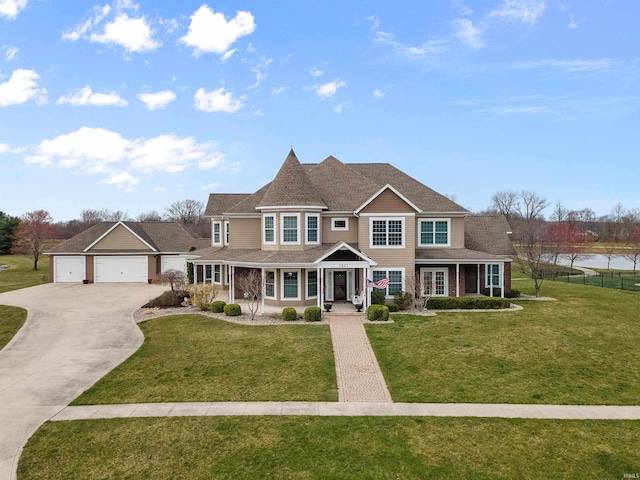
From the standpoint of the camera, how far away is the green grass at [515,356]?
459 inches

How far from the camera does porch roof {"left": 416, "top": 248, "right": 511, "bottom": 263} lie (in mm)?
24328

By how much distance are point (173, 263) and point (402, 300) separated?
24.7m

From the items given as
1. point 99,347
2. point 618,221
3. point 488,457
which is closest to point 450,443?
point 488,457

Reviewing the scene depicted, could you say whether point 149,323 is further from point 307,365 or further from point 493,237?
point 493,237

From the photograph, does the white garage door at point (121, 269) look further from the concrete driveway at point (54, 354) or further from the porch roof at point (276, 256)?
the porch roof at point (276, 256)

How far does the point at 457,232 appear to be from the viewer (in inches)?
1046

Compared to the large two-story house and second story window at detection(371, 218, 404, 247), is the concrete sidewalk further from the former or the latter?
second story window at detection(371, 218, 404, 247)

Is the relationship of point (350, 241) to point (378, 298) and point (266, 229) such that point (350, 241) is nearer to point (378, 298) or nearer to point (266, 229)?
point (378, 298)

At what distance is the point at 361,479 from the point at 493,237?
25102 millimetres

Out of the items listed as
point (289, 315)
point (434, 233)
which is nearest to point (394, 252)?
point (434, 233)

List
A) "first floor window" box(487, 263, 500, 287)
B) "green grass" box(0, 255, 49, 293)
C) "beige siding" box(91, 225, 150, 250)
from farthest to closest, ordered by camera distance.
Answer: "beige siding" box(91, 225, 150, 250), "green grass" box(0, 255, 49, 293), "first floor window" box(487, 263, 500, 287)

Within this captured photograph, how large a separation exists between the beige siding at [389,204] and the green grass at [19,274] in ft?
104

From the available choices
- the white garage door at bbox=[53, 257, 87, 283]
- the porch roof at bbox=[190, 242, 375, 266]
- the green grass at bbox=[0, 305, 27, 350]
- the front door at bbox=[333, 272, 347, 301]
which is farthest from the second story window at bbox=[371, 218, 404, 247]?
the white garage door at bbox=[53, 257, 87, 283]

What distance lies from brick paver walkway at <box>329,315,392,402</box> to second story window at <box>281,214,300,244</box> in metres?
6.87
